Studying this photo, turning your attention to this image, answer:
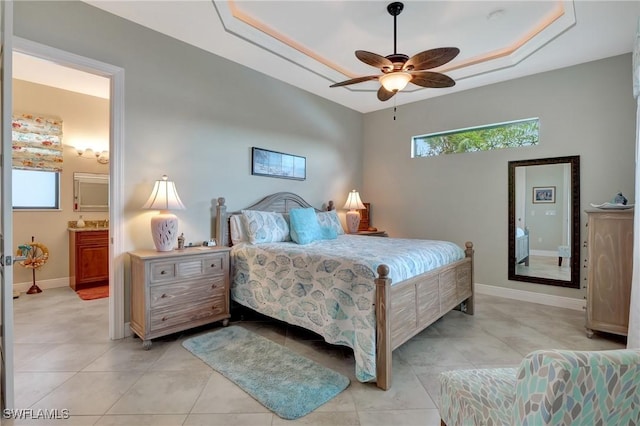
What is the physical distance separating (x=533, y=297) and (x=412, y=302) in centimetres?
259

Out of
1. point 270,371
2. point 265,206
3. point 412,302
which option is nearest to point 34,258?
point 265,206

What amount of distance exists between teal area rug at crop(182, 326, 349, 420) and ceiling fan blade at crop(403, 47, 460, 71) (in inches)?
99.0

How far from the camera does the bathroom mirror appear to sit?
4.72 m

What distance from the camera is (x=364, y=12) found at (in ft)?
9.06

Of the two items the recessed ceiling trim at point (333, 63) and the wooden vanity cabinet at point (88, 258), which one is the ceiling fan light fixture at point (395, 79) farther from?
the wooden vanity cabinet at point (88, 258)

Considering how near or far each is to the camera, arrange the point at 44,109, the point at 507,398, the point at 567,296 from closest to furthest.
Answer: the point at 507,398 < the point at 567,296 < the point at 44,109

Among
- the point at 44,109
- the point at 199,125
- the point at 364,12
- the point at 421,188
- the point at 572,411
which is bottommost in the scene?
the point at 572,411

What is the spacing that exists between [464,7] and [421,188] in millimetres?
2673

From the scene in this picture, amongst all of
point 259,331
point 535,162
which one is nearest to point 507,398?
point 259,331

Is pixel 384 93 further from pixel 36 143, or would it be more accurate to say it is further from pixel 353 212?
pixel 36 143

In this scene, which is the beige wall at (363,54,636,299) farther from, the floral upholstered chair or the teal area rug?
the floral upholstered chair

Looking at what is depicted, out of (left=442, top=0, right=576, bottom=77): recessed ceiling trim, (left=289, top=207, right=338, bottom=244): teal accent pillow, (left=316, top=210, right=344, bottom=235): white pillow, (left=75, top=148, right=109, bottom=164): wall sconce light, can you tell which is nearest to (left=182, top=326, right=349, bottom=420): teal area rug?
(left=289, top=207, right=338, bottom=244): teal accent pillow

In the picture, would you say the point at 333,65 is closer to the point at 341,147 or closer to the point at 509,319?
the point at 341,147

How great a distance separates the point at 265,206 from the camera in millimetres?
3945
